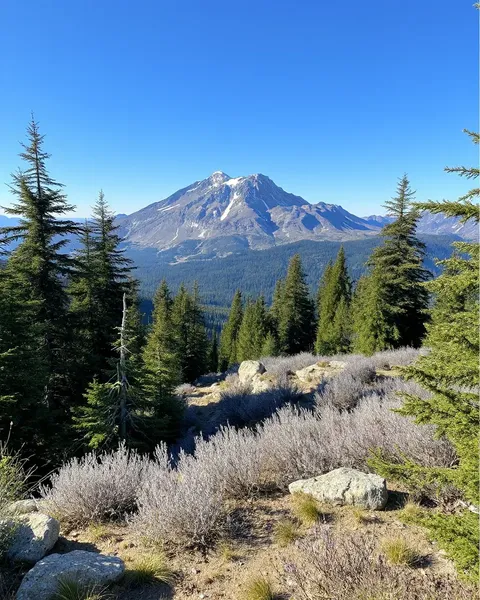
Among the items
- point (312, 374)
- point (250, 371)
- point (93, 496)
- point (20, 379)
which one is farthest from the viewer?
point (250, 371)

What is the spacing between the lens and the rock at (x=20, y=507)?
3.47 meters

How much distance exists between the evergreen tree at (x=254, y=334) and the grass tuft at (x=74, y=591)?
35123mm

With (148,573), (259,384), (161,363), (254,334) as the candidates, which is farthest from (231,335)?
(148,573)

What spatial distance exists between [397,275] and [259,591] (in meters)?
20.9

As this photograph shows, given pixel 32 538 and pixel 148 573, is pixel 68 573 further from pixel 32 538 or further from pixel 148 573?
pixel 32 538

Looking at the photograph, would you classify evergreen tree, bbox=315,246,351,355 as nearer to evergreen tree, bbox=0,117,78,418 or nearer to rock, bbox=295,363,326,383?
rock, bbox=295,363,326,383

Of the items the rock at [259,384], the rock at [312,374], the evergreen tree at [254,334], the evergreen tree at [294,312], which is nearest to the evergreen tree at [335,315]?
the evergreen tree at [294,312]

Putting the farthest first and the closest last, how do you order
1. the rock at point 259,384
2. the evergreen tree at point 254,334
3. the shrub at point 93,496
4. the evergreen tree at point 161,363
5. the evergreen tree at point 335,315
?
the evergreen tree at point 254,334 < the evergreen tree at point 335,315 < the rock at point 259,384 < the evergreen tree at point 161,363 < the shrub at point 93,496

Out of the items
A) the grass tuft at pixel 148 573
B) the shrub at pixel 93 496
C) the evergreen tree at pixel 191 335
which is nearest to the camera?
the grass tuft at pixel 148 573

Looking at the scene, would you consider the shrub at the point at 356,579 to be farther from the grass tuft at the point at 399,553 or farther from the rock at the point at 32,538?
the rock at the point at 32,538

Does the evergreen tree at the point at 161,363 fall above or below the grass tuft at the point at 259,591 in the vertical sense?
below

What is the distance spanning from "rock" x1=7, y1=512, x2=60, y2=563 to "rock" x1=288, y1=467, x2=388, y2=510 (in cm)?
275

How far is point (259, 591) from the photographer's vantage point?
2.75 m

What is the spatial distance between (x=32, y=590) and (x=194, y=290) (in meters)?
38.5
